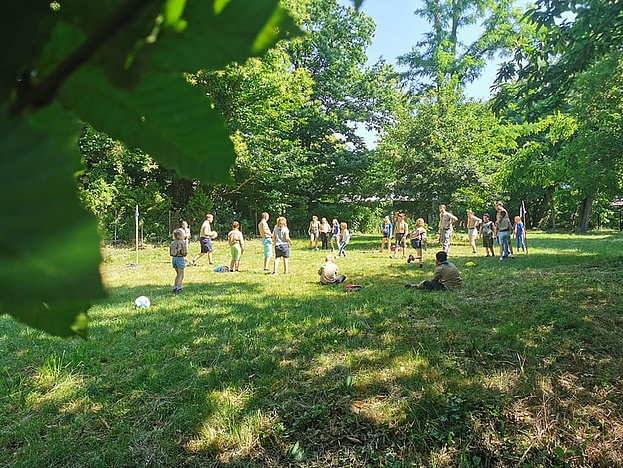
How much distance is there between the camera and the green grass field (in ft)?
8.84

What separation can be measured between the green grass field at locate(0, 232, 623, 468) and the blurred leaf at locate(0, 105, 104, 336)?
2909mm

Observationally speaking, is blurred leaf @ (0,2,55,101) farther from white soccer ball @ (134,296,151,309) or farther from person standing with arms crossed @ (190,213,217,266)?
person standing with arms crossed @ (190,213,217,266)

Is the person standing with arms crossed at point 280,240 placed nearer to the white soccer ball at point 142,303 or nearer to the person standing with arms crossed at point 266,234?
the person standing with arms crossed at point 266,234

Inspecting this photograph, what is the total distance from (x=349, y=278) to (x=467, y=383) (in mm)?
5513

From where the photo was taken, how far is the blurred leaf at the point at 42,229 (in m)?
0.14

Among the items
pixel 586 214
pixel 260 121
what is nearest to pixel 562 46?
pixel 260 121

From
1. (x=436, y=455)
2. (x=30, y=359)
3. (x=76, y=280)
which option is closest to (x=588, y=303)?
(x=436, y=455)

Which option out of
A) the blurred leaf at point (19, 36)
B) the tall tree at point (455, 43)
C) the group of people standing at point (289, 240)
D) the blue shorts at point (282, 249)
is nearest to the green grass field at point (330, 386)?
the group of people standing at point (289, 240)

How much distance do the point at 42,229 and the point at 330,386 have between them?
353cm

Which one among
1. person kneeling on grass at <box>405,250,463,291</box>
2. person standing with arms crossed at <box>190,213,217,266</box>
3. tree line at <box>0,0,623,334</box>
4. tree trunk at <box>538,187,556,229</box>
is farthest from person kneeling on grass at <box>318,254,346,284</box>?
tree trunk at <box>538,187,556,229</box>

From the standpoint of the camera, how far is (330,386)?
135 inches

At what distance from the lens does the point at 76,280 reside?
152 mm

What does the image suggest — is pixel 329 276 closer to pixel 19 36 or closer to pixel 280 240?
pixel 280 240

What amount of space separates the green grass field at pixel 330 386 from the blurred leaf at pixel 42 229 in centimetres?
291
